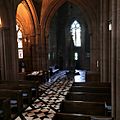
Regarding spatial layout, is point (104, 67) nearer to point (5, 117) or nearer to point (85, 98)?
point (85, 98)

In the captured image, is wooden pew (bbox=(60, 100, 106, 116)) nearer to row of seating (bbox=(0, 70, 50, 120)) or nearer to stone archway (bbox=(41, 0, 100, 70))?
row of seating (bbox=(0, 70, 50, 120))

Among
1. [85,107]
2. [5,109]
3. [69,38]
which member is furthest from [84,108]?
[69,38]

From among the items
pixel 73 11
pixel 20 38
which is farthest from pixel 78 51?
pixel 20 38

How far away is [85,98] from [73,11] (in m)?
21.2

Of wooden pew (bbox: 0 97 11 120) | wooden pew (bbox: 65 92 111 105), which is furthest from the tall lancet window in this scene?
wooden pew (bbox: 0 97 11 120)

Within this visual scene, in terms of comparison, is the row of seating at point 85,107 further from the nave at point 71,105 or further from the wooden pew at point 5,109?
the wooden pew at point 5,109

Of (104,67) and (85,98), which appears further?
(104,67)

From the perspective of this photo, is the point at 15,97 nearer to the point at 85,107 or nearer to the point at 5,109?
the point at 5,109

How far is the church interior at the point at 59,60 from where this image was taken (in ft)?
19.4

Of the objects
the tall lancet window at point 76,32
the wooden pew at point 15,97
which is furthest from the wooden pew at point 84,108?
the tall lancet window at point 76,32

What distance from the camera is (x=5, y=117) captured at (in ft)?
23.5

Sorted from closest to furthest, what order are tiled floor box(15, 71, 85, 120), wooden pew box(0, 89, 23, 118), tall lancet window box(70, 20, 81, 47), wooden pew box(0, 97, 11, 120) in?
wooden pew box(0, 97, 11, 120) < tiled floor box(15, 71, 85, 120) < wooden pew box(0, 89, 23, 118) < tall lancet window box(70, 20, 81, 47)

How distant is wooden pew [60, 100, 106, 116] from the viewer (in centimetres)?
586

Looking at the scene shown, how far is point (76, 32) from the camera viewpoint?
27406mm
